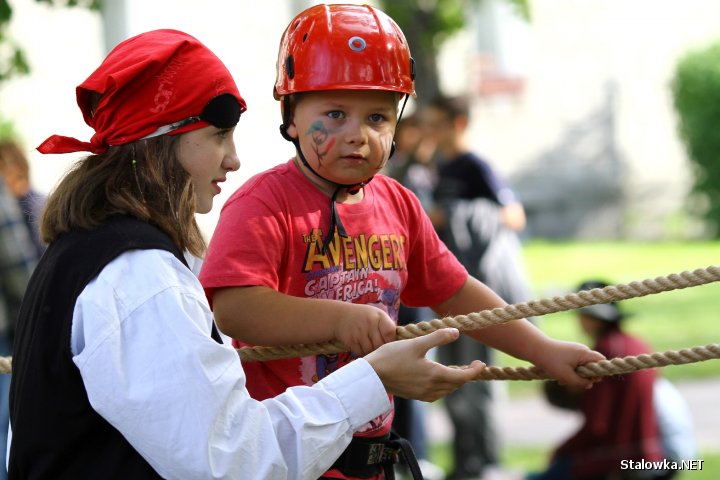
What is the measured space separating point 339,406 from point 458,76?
20062mm

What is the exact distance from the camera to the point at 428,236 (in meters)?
3.25

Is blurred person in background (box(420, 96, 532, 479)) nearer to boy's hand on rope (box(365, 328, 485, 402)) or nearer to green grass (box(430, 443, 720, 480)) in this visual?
green grass (box(430, 443, 720, 480))

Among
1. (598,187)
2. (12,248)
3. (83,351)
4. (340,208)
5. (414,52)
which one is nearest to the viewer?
(83,351)

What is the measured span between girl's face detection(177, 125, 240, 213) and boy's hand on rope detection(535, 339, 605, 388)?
1052 millimetres

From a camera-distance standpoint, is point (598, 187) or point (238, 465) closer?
point (238, 465)

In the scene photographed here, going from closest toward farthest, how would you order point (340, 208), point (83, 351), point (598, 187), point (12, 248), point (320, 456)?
point (83, 351), point (320, 456), point (340, 208), point (12, 248), point (598, 187)

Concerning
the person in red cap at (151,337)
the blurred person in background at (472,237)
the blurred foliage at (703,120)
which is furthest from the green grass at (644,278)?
the person in red cap at (151,337)

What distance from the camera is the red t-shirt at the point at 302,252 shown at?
282cm

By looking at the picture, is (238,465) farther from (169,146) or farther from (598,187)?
(598,187)

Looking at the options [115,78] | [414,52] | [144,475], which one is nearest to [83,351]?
[144,475]

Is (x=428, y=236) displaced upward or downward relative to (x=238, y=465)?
upward

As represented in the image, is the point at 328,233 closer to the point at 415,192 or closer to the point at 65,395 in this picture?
the point at 65,395

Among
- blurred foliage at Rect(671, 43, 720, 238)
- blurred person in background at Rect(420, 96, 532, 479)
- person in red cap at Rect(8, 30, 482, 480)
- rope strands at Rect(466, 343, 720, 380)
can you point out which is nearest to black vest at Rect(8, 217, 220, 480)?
person in red cap at Rect(8, 30, 482, 480)

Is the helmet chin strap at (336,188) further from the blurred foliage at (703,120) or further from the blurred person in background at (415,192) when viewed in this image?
the blurred foliage at (703,120)
